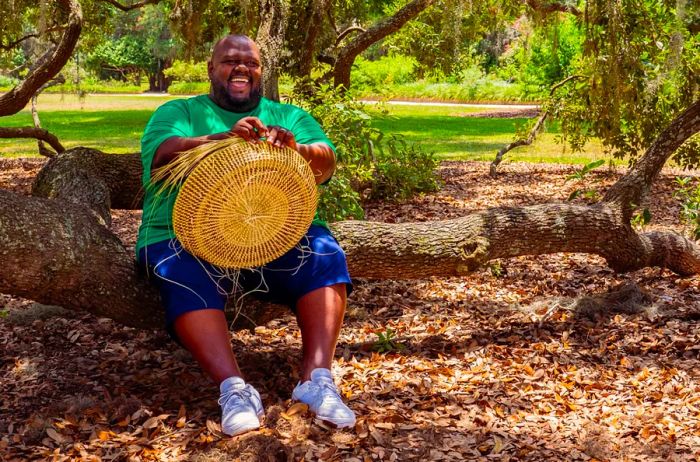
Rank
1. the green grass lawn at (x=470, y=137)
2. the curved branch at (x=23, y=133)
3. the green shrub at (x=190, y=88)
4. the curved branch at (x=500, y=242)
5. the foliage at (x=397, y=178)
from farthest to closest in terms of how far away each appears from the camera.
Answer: the green shrub at (x=190, y=88) → the green grass lawn at (x=470, y=137) → the foliage at (x=397, y=178) → the curved branch at (x=23, y=133) → the curved branch at (x=500, y=242)

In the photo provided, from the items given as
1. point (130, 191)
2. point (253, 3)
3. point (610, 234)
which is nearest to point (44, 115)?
point (253, 3)

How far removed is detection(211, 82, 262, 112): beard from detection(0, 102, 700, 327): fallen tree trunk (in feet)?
2.46

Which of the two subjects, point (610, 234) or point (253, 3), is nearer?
point (610, 234)

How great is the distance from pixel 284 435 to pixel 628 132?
7412 millimetres

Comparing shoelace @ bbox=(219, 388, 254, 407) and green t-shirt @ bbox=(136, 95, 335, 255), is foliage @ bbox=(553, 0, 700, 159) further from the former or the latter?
shoelace @ bbox=(219, 388, 254, 407)

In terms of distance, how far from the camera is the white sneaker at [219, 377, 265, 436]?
9.93ft

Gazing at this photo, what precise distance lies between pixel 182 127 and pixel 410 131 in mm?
14012

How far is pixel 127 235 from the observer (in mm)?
6945

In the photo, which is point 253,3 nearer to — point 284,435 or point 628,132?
point 628,132

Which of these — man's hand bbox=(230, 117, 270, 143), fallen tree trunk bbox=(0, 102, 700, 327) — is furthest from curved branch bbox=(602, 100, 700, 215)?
man's hand bbox=(230, 117, 270, 143)

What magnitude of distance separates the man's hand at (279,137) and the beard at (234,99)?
0.50m

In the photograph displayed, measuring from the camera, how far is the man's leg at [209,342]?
126 inches

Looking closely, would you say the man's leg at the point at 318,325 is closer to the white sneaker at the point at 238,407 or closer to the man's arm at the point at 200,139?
the white sneaker at the point at 238,407

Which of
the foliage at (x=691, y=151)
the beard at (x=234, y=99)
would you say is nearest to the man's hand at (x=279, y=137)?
the beard at (x=234, y=99)
